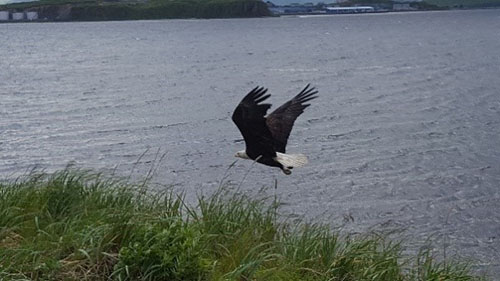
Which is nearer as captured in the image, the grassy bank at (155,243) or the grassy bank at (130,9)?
the grassy bank at (155,243)

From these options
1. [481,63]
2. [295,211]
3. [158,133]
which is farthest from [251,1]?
[295,211]

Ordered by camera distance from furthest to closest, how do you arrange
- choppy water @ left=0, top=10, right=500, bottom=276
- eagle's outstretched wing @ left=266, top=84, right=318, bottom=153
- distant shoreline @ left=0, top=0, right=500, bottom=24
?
distant shoreline @ left=0, top=0, right=500, bottom=24
choppy water @ left=0, top=10, right=500, bottom=276
eagle's outstretched wing @ left=266, top=84, right=318, bottom=153

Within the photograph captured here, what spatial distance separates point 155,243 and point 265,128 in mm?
3187

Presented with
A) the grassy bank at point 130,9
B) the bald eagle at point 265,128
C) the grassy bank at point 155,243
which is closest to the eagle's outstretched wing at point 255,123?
the bald eagle at point 265,128

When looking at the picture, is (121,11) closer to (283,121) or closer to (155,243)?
(283,121)

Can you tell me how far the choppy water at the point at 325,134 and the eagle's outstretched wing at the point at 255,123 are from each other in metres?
3.57

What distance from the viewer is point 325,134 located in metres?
24.6

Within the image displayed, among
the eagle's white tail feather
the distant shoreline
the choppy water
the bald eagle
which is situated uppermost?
the bald eagle

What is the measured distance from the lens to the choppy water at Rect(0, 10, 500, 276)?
16172mm

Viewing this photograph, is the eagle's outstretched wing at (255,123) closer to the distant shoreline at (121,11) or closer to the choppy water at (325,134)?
the choppy water at (325,134)

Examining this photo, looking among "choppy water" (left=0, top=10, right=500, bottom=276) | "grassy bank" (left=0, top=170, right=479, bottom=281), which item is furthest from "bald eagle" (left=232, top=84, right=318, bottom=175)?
"choppy water" (left=0, top=10, right=500, bottom=276)

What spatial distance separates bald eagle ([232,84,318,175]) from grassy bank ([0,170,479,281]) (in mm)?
898

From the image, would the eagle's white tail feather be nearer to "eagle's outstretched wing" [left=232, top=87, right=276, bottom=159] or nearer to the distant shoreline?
"eagle's outstretched wing" [left=232, top=87, right=276, bottom=159]

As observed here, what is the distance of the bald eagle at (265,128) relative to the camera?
893 cm
